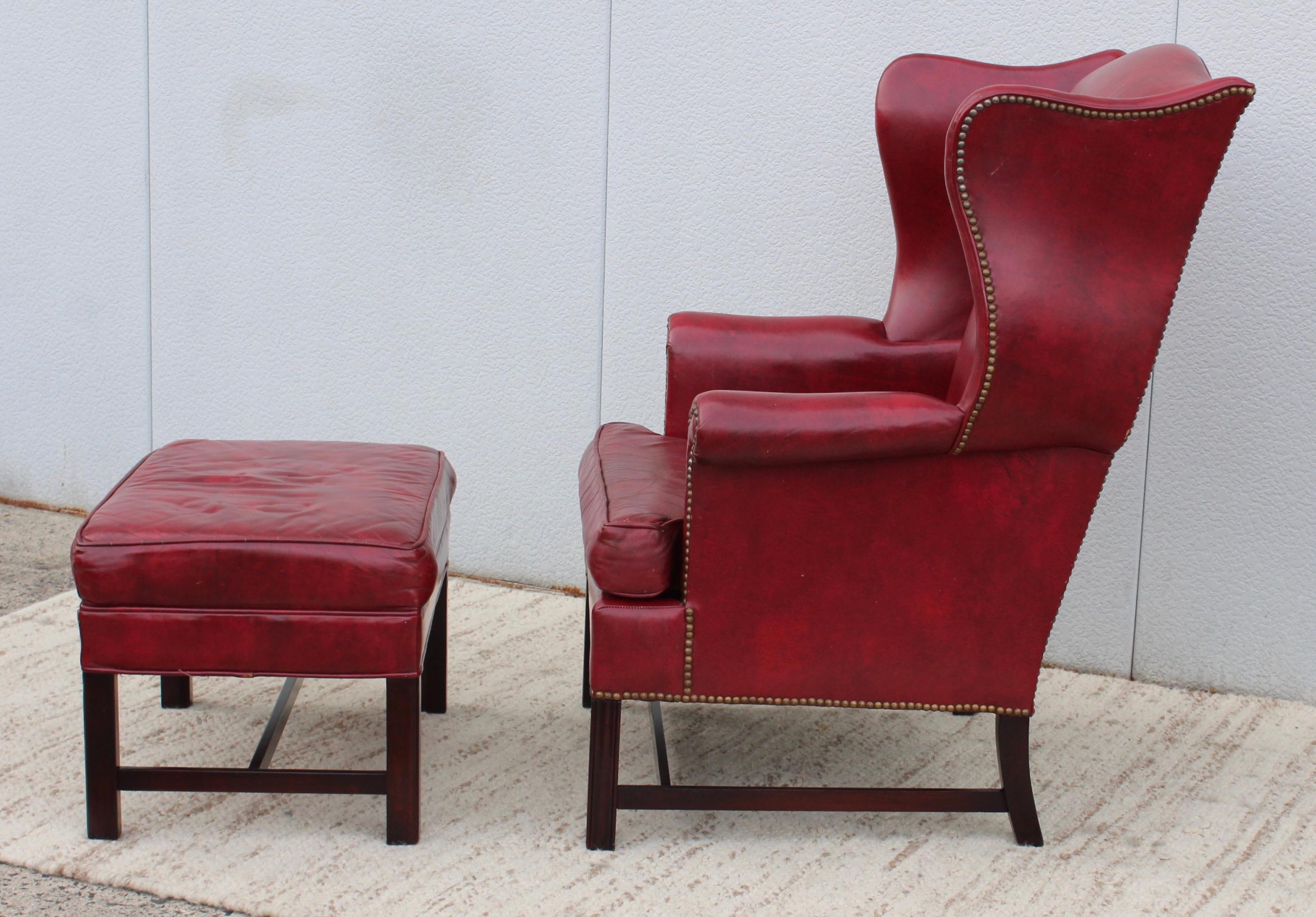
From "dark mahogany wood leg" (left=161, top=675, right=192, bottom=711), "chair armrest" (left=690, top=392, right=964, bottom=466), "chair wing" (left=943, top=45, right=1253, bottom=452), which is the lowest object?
"dark mahogany wood leg" (left=161, top=675, right=192, bottom=711)

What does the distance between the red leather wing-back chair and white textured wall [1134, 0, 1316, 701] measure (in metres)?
0.53

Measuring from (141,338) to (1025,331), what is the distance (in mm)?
2418

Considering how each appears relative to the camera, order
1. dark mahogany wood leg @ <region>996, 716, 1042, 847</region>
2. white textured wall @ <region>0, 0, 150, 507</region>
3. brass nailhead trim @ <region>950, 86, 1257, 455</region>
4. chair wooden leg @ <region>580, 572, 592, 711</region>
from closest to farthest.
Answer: brass nailhead trim @ <region>950, 86, 1257, 455</region> → dark mahogany wood leg @ <region>996, 716, 1042, 847</region> → chair wooden leg @ <region>580, 572, 592, 711</region> → white textured wall @ <region>0, 0, 150, 507</region>

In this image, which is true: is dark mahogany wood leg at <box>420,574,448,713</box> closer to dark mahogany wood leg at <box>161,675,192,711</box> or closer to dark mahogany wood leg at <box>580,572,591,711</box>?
dark mahogany wood leg at <box>580,572,591,711</box>

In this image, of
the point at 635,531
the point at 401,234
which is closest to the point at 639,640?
the point at 635,531

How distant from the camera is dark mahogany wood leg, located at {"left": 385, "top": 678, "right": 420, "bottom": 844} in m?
A: 1.76

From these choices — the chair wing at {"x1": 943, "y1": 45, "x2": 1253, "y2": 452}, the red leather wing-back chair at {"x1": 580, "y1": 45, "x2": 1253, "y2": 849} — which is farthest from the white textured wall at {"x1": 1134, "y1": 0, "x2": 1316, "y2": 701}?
the chair wing at {"x1": 943, "y1": 45, "x2": 1253, "y2": 452}

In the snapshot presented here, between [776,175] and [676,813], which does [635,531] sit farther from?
[776,175]

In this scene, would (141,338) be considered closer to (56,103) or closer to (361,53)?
(56,103)

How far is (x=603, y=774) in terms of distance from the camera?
1.81 m

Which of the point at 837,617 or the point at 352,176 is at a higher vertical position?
the point at 352,176

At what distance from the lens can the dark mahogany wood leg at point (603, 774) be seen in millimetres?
1800

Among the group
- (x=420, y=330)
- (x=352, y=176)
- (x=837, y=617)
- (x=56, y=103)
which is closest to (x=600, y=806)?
(x=837, y=617)

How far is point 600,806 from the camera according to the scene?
5.94 ft
